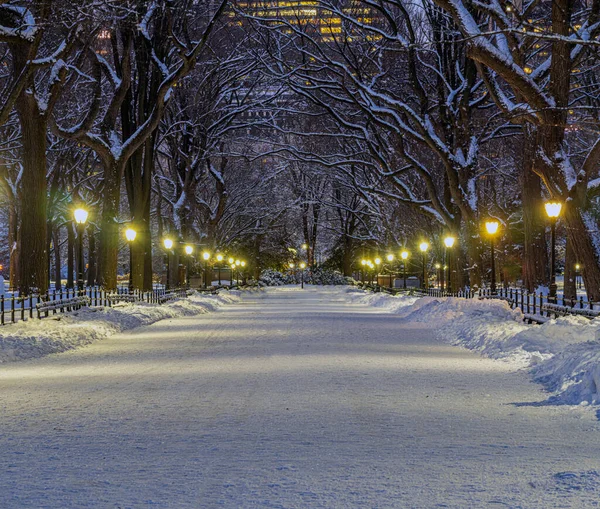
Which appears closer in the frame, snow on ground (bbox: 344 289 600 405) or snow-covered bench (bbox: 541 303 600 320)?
snow on ground (bbox: 344 289 600 405)

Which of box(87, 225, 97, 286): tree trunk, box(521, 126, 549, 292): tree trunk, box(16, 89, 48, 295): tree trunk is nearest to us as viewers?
box(16, 89, 48, 295): tree trunk

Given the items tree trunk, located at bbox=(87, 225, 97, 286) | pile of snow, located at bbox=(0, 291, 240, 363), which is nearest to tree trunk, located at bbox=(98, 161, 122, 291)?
pile of snow, located at bbox=(0, 291, 240, 363)

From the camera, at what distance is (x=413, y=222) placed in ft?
213

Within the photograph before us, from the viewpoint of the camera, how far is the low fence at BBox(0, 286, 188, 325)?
71.0 feet

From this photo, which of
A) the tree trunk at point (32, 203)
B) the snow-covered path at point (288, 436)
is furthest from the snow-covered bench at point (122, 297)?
the snow-covered path at point (288, 436)

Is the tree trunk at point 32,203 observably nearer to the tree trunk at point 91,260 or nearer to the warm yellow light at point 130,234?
the warm yellow light at point 130,234

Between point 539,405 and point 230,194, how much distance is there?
6266cm

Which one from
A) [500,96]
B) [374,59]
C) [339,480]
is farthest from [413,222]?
[339,480]

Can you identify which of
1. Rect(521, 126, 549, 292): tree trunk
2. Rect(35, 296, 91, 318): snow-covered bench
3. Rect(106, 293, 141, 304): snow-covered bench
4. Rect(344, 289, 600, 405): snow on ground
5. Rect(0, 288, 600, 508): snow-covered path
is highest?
Rect(521, 126, 549, 292): tree trunk

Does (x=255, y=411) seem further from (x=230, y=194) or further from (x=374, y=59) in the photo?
→ (x=230, y=194)

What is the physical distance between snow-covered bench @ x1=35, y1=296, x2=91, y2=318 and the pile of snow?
0.38 meters

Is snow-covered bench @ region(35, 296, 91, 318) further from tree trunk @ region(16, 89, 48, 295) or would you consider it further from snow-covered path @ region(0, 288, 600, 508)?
snow-covered path @ region(0, 288, 600, 508)

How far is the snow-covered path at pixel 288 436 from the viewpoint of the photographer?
6305mm

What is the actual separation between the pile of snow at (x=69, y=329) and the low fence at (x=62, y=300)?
44 cm
